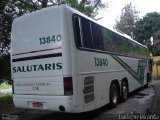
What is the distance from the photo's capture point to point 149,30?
147 feet

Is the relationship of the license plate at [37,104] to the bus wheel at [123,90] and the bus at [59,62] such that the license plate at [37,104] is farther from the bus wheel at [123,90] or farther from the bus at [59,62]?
the bus wheel at [123,90]

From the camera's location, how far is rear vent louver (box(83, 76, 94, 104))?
818 centimetres

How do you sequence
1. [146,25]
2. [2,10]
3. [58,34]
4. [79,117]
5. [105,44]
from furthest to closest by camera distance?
[146,25] < [2,10] < [105,44] < [79,117] < [58,34]

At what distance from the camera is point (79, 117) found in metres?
9.45

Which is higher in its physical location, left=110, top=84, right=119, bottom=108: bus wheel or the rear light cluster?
the rear light cluster

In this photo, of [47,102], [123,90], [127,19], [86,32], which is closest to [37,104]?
[47,102]

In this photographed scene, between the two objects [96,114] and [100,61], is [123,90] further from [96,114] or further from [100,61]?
[100,61]

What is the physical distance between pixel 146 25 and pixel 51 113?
37.2 metres

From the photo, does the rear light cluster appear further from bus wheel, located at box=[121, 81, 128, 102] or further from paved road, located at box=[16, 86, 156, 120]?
bus wheel, located at box=[121, 81, 128, 102]

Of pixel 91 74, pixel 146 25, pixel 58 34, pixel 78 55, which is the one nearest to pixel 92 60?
pixel 91 74

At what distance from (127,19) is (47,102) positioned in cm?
5110

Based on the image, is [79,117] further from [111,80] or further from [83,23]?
[83,23]

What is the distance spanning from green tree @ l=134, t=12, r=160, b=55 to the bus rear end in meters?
37.2

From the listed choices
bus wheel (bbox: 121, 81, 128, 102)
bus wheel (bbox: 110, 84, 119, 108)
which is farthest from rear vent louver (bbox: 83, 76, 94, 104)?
bus wheel (bbox: 121, 81, 128, 102)
